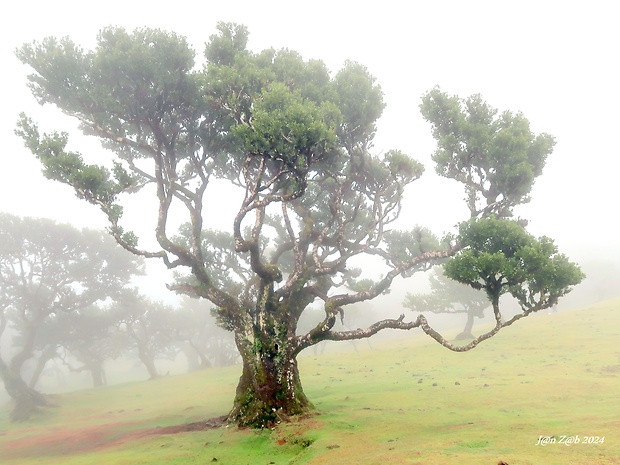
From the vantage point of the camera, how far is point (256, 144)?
17844 mm

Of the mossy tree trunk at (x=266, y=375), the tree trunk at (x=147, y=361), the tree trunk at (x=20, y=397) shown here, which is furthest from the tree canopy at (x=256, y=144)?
the tree trunk at (x=147, y=361)

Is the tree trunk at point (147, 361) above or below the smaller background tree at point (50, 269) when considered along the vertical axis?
below

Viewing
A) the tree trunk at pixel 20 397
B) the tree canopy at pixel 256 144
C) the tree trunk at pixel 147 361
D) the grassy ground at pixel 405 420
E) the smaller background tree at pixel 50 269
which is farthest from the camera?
the tree trunk at pixel 147 361

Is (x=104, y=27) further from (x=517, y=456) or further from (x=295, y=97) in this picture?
(x=517, y=456)

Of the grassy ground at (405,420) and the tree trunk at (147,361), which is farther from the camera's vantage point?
the tree trunk at (147,361)

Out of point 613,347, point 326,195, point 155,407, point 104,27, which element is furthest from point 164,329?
point 613,347

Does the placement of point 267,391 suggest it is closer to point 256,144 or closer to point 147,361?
point 256,144

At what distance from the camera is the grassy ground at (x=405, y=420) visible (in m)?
13.0

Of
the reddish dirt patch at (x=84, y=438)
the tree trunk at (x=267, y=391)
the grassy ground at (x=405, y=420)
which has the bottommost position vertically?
the grassy ground at (x=405, y=420)

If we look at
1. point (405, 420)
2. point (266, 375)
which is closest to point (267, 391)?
point (266, 375)

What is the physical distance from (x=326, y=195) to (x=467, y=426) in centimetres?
1729

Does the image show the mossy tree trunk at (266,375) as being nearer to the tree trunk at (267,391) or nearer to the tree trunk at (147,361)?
the tree trunk at (267,391)

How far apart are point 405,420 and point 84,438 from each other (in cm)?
1888

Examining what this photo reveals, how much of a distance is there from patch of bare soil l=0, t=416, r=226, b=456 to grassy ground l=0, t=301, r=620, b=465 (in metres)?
0.15
